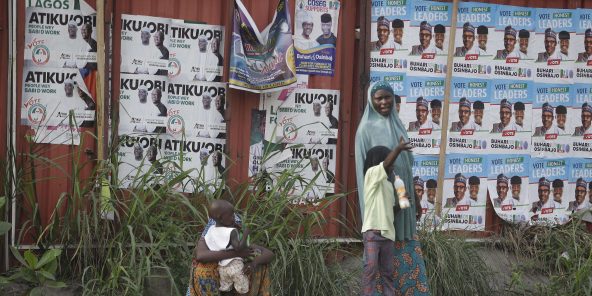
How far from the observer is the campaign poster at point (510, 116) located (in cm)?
813

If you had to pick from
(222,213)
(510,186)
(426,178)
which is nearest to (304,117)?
(426,178)

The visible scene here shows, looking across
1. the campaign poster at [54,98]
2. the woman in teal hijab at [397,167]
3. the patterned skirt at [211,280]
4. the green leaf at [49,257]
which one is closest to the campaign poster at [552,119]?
the woman in teal hijab at [397,167]

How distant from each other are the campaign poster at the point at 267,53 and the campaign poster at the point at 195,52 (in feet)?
0.77

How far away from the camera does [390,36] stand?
7.81 m

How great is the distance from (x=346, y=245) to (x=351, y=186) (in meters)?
0.59

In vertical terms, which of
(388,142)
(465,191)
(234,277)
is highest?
(388,142)

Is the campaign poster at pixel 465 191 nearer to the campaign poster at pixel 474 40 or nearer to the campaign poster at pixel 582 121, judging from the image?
the campaign poster at pixel 474 40

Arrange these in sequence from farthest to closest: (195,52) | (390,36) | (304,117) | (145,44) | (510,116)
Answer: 1. (510,116)
2. (390,36)
3. (304,117)
4. (195,52)
5. (145,44)

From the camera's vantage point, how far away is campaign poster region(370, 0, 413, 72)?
776 centimetres

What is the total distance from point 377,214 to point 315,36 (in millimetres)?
2527

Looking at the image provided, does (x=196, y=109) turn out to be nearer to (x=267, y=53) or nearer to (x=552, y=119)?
(x=267, y=53)

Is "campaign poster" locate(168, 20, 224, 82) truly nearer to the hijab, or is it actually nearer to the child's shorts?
the hijab

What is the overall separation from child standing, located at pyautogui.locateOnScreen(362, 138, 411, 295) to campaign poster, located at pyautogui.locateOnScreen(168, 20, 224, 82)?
224 centimetres

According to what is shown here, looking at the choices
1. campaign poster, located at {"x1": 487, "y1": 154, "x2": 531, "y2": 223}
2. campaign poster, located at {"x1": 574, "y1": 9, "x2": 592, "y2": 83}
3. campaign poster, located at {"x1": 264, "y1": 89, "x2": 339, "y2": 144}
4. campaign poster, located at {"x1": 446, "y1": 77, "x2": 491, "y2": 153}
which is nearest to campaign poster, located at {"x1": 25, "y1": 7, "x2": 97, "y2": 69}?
campaign poster, located at {"x1": 264, "y1": 89, "x2": 339, "y2": 144}
